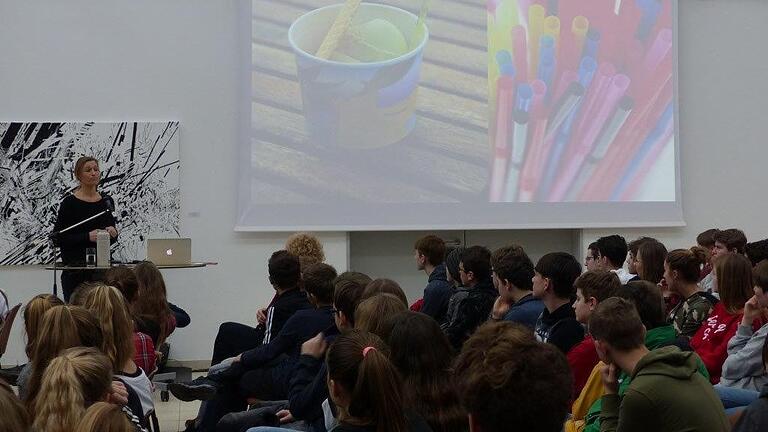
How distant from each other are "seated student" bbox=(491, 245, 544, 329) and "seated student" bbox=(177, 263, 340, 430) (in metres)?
0.78

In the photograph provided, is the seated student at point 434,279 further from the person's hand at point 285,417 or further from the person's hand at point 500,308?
the person's hand at point 285,417

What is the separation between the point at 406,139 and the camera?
7.55 metres

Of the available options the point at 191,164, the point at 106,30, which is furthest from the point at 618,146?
the point at 106,30

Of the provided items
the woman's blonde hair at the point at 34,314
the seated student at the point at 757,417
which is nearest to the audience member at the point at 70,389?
the woman's blonde hair at the point at 34,314

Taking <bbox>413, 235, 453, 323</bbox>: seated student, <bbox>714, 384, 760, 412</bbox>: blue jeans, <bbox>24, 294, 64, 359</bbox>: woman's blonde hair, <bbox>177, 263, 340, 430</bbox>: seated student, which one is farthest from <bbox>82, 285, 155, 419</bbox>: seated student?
<bbox>413, 235, 453, 323</bbox>: seated student

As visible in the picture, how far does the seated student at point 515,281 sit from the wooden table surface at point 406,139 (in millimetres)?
3183

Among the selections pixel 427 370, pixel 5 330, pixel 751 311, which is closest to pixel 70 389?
pixel 427 370

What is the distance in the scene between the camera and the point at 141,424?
3023 mm

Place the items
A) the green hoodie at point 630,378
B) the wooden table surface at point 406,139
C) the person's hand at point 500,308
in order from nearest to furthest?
the green hoodie at point 630,378, the person's hand at point 500,308, the wooden table surface at point 406,139

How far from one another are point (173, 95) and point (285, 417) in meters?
4.41

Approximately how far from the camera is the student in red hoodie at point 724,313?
3.83 m

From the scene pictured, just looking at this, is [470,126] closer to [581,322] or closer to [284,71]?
[284,71]

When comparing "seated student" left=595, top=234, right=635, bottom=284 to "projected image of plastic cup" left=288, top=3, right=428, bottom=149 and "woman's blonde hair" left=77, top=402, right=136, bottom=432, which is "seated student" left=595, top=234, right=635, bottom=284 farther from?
"woman's blonde hair" left=77, top=402, right=136, bottom=432

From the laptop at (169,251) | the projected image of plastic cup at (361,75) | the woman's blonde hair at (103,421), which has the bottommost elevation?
the woman's blonde hair at (103,421)
